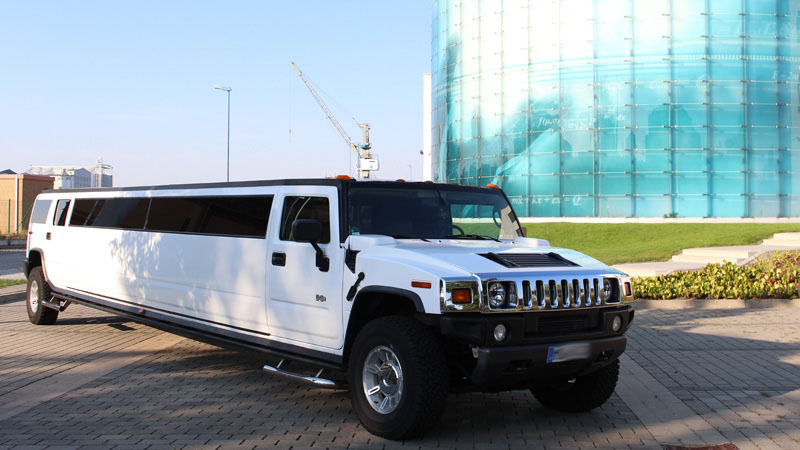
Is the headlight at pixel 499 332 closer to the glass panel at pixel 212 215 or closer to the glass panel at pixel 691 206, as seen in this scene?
the glass panel at pixel 212 215

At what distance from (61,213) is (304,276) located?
20.6 feet

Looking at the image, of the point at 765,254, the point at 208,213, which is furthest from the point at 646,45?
the point at 208,213

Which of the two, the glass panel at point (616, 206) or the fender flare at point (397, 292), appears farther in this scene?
the glass panel at point (616, 206)

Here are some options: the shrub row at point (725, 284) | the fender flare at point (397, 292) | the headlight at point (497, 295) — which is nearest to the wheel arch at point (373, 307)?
the fender flare at point (397, 292)

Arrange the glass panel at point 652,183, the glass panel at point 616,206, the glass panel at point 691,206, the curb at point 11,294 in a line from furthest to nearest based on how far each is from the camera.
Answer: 1. the glass panel at point 616,206
2. the glass panel at point 652,183
3. the glass panel at point 691,206
4. the curb at point 11,294

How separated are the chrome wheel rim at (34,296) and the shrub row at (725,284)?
33.7 feet

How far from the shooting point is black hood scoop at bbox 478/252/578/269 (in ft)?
18.3

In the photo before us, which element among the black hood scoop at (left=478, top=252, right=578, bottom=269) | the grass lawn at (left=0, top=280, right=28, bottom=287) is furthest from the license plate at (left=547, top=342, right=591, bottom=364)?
the grass lawn at (left=0, top=280, right=28, bottom=287)

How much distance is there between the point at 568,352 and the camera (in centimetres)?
539

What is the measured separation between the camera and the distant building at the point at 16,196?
53.6m

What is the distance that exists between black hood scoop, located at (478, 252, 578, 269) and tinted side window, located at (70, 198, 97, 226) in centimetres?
672

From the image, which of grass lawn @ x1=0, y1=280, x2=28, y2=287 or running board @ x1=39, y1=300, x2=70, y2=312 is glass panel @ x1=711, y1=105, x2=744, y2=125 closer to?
grass lawn @ x1=0, y1=280, x2=28, y2=287

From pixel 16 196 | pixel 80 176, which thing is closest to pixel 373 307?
pixel 16 196

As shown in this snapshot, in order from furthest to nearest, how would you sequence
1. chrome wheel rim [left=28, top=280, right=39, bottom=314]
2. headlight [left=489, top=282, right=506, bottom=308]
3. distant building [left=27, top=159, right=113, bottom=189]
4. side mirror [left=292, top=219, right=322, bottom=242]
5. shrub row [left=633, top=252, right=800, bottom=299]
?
distant building [left=27, top=159, right=113, bottom=189] < shrub row [left=633, top=252, right=800, bottom=299] < chrome wheel rim [left=28, top=280, right=39, bottom=314] < side mirror [left=292, top=219, right=322, bottom=242] < headlight [left=489, top=282, right=506, bottom=308]
